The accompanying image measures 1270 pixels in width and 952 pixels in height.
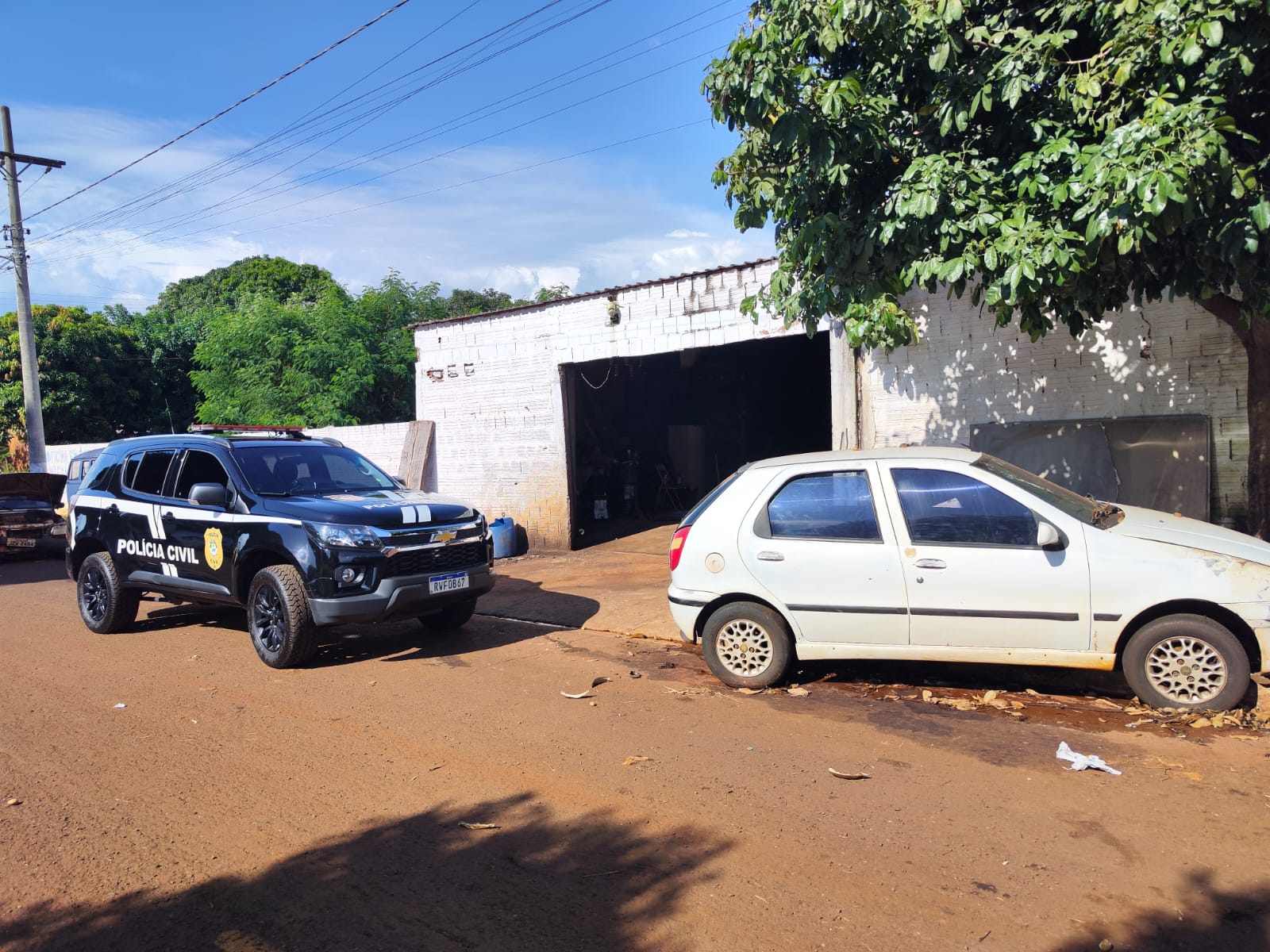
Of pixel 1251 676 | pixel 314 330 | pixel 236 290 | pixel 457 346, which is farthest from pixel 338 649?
pixel 236 290

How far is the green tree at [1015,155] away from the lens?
17.4 ft

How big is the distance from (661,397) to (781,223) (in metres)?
11.7

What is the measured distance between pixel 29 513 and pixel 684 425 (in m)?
12.5

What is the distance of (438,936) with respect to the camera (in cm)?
319

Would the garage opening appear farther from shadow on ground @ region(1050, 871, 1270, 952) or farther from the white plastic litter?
shadow on ground @ region(1050, 871, 1270, 952)

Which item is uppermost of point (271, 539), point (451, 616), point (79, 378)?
point (79, 378)

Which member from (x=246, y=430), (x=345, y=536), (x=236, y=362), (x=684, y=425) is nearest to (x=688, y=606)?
(x=345, y=536)

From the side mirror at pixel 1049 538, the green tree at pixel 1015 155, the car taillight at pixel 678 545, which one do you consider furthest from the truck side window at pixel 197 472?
the side mirror at pixel 1049 538

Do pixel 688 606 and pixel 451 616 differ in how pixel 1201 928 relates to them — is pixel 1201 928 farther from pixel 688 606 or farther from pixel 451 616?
pixel 451 616

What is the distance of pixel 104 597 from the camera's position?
28.9ft

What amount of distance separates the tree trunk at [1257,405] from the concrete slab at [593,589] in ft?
15.5

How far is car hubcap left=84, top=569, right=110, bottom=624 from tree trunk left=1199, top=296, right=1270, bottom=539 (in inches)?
396

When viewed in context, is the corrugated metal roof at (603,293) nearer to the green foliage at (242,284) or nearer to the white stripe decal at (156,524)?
the white stripe decal at (156,524)

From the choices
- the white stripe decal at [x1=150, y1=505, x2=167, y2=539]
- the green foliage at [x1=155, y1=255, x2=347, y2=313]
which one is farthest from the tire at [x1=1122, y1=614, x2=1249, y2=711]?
the green foliage at [x1=155, y1=255, x2=347, y2=313]
